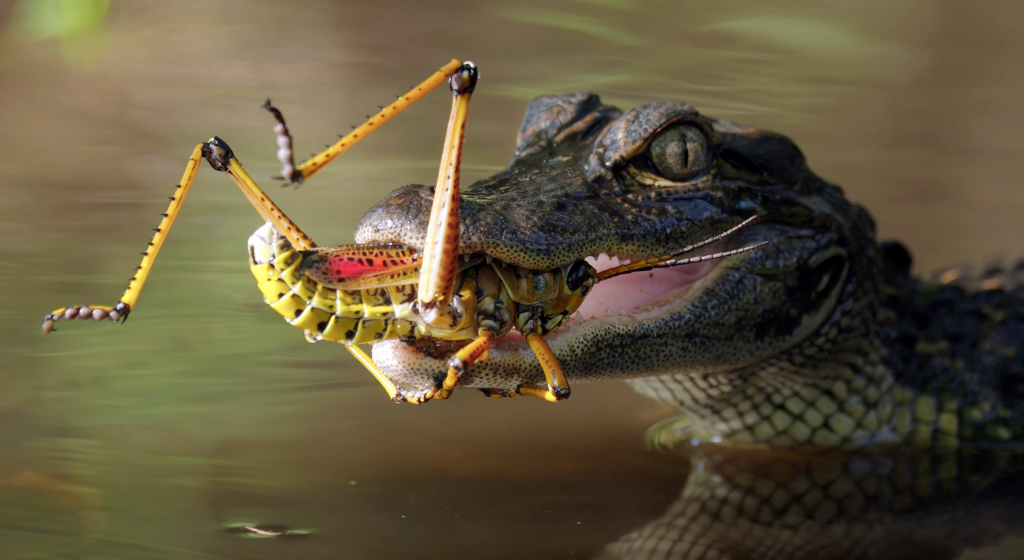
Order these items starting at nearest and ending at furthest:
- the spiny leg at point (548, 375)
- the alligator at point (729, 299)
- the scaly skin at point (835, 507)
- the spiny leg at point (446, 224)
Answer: the spiny leg at point (446, 224), the spiny leg at point (548, 375), the alligator at point (729, 299), the scaly skin at point (835, 507)

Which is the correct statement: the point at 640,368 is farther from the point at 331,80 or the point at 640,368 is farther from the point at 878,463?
the point at 331,80

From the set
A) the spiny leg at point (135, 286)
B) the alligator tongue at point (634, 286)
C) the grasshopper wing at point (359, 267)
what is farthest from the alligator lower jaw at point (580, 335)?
the spiny leg at point (135, 286)

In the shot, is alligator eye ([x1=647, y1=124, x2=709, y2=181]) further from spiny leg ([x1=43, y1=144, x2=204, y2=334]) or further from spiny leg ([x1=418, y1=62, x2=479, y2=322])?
spiny leg ([x1=43, y1=144, x2=204, y2=334])

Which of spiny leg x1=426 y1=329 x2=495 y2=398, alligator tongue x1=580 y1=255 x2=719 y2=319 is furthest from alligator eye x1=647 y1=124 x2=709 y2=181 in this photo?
spiny leg x1=426 y1=329 x2=495 y2=398

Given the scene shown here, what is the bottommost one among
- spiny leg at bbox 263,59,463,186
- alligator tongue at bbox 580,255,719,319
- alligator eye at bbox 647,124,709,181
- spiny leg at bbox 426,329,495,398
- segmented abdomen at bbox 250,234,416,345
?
alligator tongue at bbox 580,255,719,319

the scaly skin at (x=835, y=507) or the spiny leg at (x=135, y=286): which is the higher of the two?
the spiny leg at (x=135, y=286)

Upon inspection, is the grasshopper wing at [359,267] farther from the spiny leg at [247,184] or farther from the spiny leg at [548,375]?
the spiny leg at [548,375]

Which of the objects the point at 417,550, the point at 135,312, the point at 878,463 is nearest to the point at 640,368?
the point at 417,550

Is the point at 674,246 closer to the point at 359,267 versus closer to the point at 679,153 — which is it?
the point at 679,153
